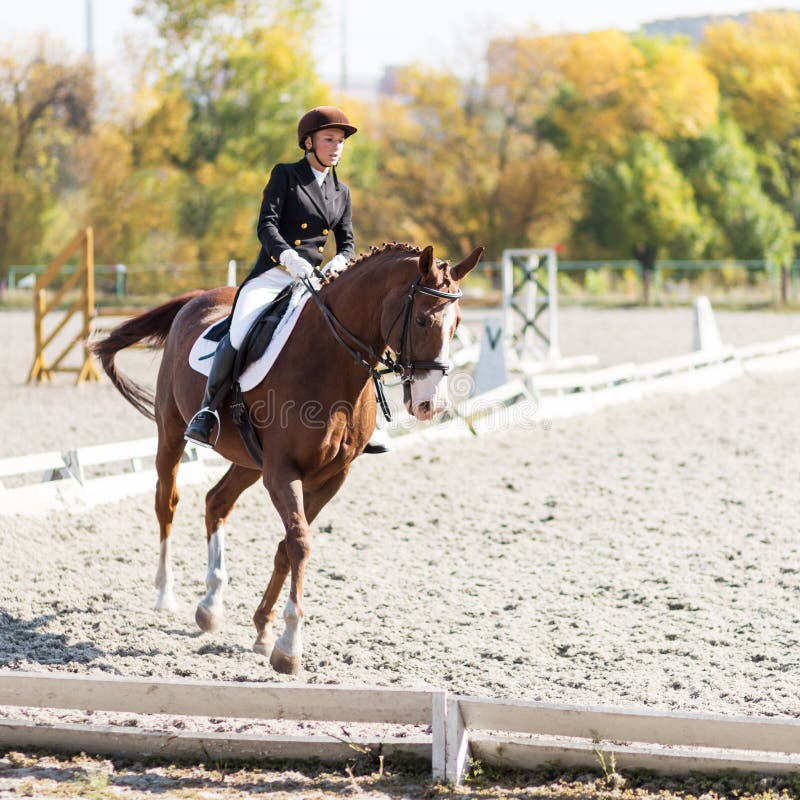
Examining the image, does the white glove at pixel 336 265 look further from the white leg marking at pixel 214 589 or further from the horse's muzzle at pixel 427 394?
the white leg marking at pixel 214 589

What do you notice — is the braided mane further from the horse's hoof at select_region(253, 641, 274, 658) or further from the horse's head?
the horse's hoof at select_region(253, 641, 274, 658)

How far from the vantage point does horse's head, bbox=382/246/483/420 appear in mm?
4160

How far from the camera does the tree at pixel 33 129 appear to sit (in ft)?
115

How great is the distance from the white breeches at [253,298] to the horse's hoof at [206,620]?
3.78 ft

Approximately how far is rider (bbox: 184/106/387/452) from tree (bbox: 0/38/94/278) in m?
32.0

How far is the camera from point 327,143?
16.2 feet

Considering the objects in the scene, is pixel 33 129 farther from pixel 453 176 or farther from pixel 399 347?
pixel 399 347

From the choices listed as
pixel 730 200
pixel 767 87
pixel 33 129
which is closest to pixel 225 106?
pixel 33 129

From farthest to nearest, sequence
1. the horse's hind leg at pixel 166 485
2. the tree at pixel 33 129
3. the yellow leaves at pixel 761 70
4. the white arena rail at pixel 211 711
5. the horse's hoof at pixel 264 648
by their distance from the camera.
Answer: the yellow leaves at pixel 761 70 < the tree at pixel 33 129 < the horse's hind leg at pixel 166 485 < the horse's hoof at pixel 264 648 < the white arena rail at pixel 211 711

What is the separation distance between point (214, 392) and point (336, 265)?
2.52 ft

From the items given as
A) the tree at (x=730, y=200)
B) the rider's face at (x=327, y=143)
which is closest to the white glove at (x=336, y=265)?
the rider's face at (x=327, y=143)

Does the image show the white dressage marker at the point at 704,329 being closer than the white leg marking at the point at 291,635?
No

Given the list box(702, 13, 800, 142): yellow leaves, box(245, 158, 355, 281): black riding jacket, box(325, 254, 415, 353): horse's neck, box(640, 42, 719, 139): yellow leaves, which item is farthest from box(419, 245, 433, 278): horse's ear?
box(702, 13, 800, 142): yellow leaves

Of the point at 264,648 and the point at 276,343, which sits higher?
the point at 276,343
